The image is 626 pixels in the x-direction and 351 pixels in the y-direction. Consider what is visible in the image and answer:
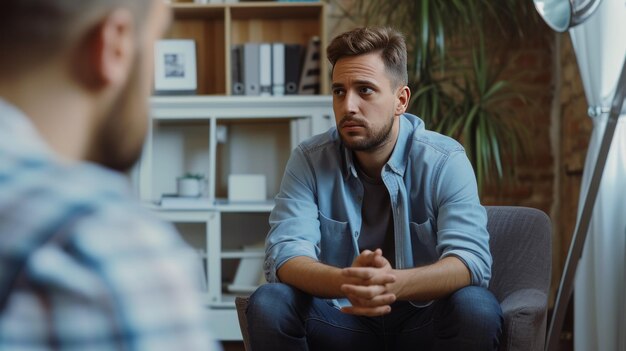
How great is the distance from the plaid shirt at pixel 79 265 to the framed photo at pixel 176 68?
336 centimetres

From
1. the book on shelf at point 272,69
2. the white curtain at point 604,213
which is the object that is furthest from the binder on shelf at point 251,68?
the white curtain at point 604,213

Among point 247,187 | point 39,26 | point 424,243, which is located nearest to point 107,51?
point 39,26

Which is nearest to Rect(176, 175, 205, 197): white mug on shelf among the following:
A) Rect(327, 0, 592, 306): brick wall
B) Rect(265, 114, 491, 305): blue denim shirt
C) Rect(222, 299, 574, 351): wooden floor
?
Rect(222, 299, 574, 351): wooden floor

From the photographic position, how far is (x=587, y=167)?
2.77 m

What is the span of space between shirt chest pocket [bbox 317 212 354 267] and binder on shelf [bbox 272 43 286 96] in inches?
65.0

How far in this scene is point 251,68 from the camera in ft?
12.4

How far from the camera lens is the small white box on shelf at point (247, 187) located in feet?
12.6

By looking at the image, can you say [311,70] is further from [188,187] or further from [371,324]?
[371,324]

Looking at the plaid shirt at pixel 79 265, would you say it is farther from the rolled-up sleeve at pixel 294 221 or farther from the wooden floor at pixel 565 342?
the wooden floor at pixel 565 342

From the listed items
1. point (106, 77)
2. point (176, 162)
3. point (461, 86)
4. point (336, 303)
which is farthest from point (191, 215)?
point (106, 77)

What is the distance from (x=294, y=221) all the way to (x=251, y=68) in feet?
5.82

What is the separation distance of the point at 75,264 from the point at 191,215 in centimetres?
325

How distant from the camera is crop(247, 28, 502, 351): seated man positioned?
1874 mm

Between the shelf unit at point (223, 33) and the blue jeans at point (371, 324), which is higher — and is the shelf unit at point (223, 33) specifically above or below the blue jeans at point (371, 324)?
above
